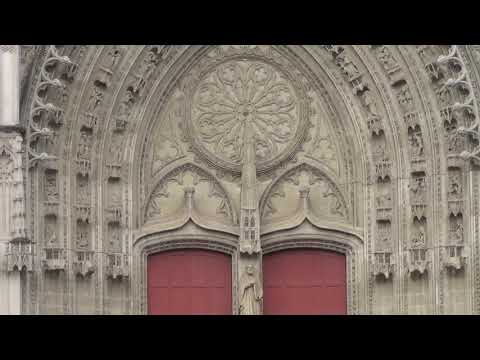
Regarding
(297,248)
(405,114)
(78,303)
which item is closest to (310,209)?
(297,248)

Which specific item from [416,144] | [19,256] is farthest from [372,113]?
[19,256]

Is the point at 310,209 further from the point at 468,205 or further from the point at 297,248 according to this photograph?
the point at 468,205

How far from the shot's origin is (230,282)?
2511 cm

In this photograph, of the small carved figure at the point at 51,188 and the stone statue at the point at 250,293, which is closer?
the small carved figure at the point at 51,188

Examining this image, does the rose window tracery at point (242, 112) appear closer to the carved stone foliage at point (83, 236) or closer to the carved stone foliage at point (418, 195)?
the carved stone foliage at point (418, 195)

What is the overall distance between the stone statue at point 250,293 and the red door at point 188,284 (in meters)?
0.59

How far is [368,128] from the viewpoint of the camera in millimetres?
25344

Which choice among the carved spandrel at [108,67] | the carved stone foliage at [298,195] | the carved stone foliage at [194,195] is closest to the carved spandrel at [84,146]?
the carved spandrel at [108,67]

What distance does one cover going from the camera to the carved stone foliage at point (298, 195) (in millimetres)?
25422

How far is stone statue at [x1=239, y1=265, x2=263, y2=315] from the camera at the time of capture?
962 inches

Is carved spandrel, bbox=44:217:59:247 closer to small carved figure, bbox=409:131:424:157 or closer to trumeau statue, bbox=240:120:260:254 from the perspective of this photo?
trumeau statue, bbox=240:120:260:254

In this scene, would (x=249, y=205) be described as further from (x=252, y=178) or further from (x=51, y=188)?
(x=51, y=188)

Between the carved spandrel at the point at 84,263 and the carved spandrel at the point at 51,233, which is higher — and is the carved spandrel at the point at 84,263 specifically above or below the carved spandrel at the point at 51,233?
below

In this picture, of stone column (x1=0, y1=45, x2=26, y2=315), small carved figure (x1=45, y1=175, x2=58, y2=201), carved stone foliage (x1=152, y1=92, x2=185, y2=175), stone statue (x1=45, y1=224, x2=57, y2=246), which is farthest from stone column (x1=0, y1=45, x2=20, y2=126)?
carved stone foliage (x1=152, y1=92, x2=185, y2=175)
